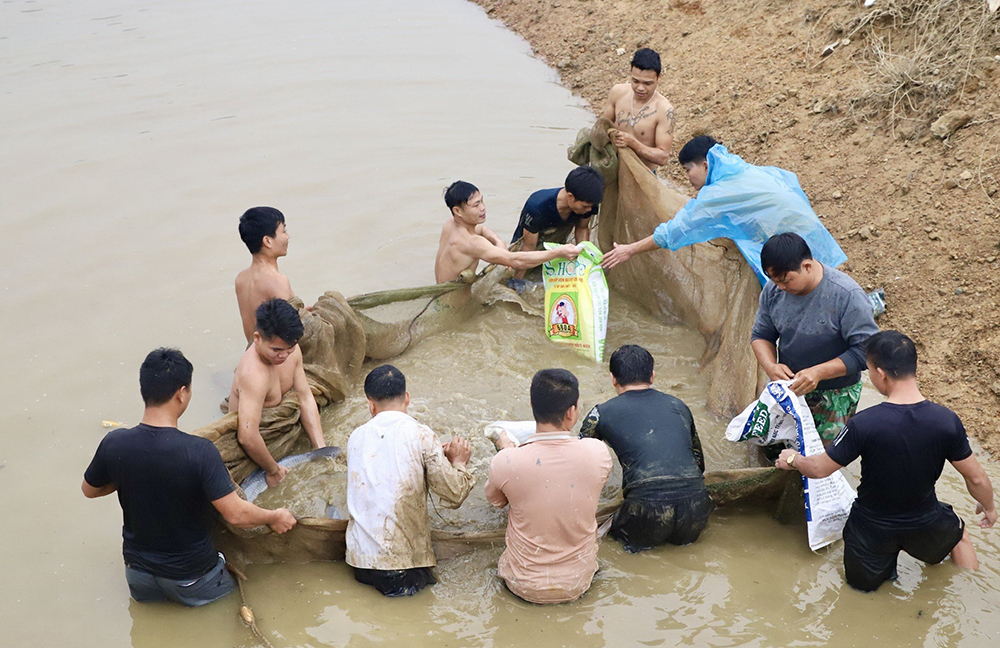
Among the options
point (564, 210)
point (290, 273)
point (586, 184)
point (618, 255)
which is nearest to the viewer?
point (618, 255)

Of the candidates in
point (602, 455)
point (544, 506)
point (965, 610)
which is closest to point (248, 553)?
point (544, 506)

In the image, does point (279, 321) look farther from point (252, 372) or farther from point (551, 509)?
point (551, 509)

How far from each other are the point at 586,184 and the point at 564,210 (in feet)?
1.14

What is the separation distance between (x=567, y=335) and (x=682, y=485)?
1.95 meters

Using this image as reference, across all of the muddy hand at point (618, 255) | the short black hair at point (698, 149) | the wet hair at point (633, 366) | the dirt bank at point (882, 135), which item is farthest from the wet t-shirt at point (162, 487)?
the dirt bank at point (882, 135)

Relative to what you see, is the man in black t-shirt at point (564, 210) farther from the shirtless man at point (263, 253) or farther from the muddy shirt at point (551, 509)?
the muddy shirt at point (551, 509)

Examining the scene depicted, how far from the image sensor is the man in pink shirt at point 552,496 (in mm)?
3494

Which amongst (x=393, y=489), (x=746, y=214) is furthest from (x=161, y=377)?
(x=746, y=214)

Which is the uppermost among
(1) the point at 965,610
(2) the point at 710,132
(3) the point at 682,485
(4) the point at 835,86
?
(4) the point at 835,86

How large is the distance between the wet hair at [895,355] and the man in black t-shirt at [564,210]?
2.57 m

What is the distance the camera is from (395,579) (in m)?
3.67

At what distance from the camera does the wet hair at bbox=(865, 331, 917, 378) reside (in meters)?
3.32

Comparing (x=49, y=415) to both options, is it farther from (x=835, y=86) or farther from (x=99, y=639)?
(x=835, y=86)

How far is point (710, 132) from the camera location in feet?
28.5
